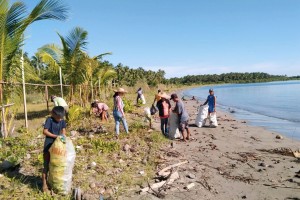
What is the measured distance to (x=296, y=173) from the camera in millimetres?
6441

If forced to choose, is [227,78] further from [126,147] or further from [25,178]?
[25,178]

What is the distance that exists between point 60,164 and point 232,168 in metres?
3.88

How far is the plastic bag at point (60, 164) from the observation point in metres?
4.88

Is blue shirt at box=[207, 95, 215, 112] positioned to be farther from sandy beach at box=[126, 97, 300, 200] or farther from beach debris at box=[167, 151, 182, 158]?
beach debris at box=[167, 151, 182, 158]

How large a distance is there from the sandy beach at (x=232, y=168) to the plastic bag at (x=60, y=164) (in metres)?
1.17

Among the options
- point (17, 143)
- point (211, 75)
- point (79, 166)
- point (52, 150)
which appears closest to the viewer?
point (52, 150)

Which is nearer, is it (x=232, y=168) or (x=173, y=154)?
(x=232, y=168)

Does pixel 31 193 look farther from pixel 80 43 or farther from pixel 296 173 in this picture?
pixel 80 43

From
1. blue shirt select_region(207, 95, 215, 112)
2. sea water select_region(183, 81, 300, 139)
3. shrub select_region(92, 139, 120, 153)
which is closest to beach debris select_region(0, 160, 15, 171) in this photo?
shrub select_region(92, 139, 120, 153)

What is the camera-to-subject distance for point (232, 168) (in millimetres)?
6910

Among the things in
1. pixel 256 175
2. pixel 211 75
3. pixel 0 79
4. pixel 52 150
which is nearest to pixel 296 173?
pixel 256 175

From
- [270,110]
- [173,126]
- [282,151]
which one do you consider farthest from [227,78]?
[282,151]

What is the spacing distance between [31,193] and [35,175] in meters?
0.87

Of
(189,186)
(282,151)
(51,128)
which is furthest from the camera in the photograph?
(282,151)
